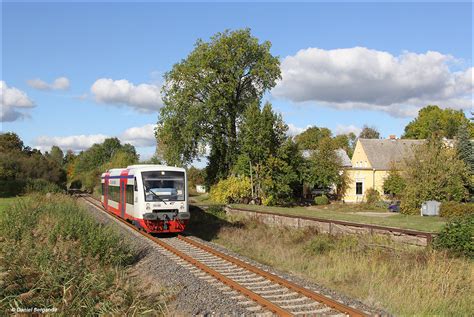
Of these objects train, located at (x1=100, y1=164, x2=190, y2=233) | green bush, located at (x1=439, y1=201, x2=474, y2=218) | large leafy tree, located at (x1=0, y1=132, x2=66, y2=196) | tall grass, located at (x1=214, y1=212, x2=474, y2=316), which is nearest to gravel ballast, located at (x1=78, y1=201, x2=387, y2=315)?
tall grass, located at (x1=214, y1=212, x2=474, y2=316)

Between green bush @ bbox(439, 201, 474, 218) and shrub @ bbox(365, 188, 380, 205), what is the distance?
16076mm

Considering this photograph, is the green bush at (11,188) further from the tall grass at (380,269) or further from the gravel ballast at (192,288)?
the gravel ballast at (192,288)

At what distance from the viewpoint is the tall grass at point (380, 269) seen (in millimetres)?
9328

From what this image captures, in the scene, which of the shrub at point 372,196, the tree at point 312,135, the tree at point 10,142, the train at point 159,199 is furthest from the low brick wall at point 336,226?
the tree at point 312,135

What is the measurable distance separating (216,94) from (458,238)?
1164 inches

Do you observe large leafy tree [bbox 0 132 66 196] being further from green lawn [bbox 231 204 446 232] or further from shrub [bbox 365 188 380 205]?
shrub [bbox 365 188 380 205]

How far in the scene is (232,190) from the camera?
36719 mm

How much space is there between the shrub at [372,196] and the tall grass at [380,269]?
28019 mm

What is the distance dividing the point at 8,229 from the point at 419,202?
2499 centimetres

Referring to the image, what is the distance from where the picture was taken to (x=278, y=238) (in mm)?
19875

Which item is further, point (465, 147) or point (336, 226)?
point (465, 147)

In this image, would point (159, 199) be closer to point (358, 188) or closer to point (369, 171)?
point (358, 188)

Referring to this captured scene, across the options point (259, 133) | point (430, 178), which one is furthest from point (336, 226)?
point (259, 133)

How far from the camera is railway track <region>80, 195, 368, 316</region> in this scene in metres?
8.49
